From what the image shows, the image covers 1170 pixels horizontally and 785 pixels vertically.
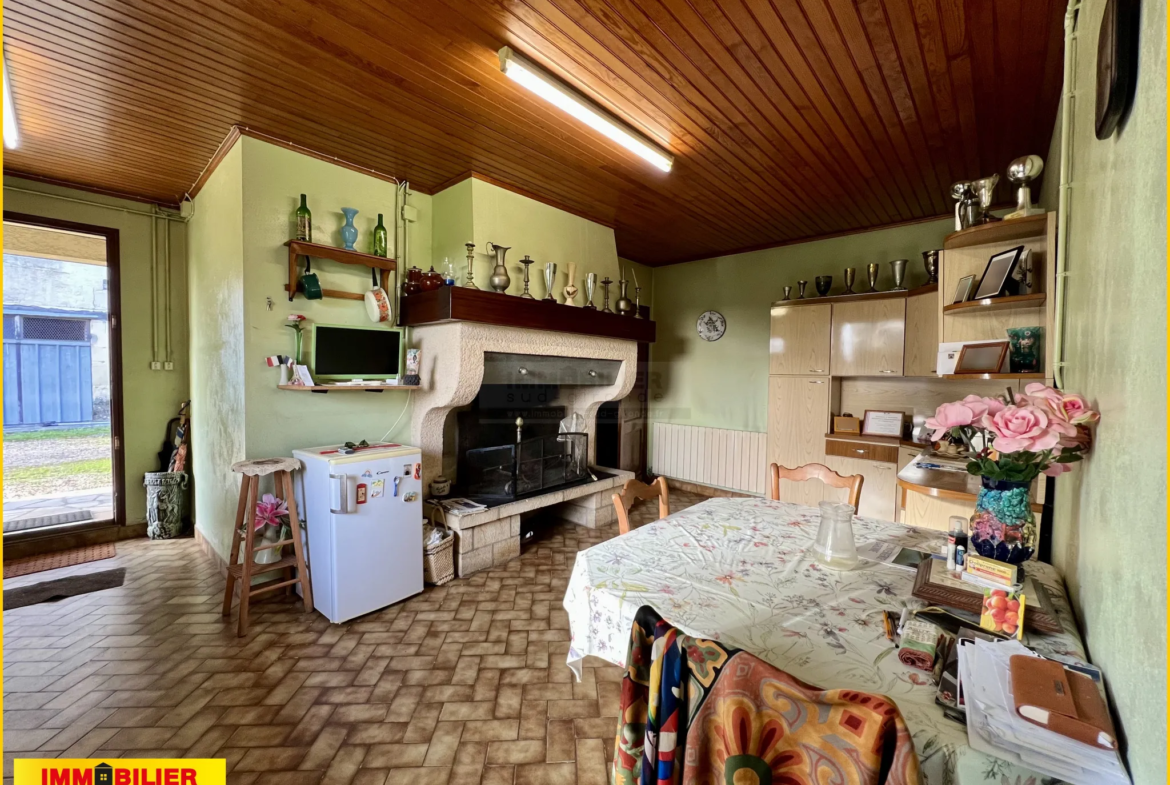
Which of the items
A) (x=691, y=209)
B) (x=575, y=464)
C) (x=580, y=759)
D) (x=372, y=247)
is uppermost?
(x=691, y=209)

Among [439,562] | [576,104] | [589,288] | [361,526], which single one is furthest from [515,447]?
[576,104]

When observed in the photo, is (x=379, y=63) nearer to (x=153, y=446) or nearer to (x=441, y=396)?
(x=441, y=396)

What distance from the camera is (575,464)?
388 centimetres

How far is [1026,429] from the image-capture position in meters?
1.02

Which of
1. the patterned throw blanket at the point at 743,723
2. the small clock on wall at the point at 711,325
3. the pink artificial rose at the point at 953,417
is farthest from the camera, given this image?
the small clock on wall at the point at 711,325

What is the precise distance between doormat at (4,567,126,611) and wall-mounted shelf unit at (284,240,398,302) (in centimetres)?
212

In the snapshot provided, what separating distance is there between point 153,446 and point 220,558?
4.79 feet

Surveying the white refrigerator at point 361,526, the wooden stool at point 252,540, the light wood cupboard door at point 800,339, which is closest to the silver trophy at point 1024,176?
the light wood cupboard door at point 800,339

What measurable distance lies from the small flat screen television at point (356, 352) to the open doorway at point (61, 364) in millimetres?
2160

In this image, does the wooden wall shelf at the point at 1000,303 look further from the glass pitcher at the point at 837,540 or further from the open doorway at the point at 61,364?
the open doorway at the point at 61,364

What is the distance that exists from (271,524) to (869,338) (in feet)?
14.2

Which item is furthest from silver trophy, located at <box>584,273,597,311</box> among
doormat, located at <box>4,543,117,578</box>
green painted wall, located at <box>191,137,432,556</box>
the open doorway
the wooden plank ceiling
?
doormat, located at <box>4,543,117,578</box>

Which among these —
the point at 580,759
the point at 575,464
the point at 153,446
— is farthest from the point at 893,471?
the point at 153,446

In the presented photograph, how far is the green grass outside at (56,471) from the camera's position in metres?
3.71
